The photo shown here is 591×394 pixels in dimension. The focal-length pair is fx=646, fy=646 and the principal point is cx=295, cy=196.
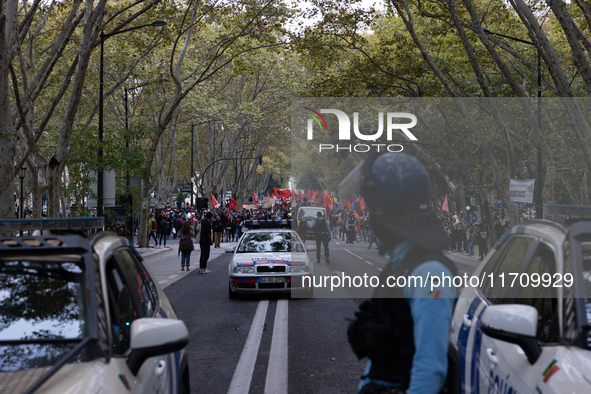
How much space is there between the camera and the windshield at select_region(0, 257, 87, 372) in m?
2.71

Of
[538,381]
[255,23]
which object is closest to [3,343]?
[538,381]

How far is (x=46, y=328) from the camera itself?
9.30 feet

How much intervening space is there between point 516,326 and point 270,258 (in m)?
9.94

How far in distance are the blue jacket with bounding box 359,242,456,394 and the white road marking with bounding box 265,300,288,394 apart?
12.8 ft

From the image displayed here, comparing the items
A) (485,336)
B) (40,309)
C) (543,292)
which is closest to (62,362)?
(40,309)

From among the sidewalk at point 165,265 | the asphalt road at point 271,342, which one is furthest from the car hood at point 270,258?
the sidewalk at point 165,265

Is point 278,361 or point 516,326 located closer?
point 516,326

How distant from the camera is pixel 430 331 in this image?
2143 millimetres

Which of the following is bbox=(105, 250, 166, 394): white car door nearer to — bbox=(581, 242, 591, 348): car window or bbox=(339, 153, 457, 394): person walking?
bbox=(339, 153, 457, 394): person walking

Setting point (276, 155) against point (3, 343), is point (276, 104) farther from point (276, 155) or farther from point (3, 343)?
point (3, 343)

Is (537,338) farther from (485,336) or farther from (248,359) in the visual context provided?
(248,359)

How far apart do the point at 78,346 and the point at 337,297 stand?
10.4 metres

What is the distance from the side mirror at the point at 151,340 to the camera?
2686 mm

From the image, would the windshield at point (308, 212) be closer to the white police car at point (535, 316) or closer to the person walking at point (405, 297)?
the white police car at point (535, 316)
